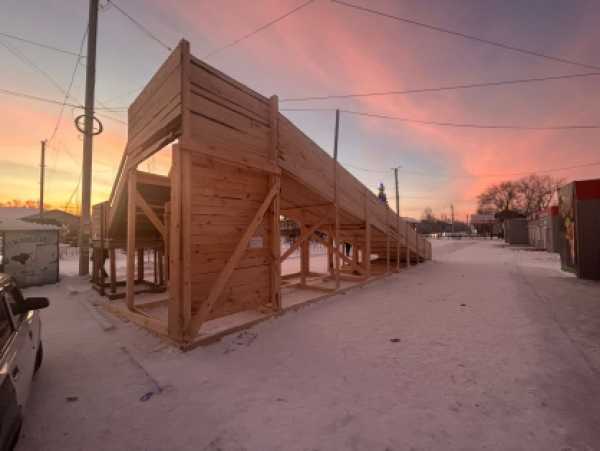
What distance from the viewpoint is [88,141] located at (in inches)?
392

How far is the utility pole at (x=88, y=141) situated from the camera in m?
9.85

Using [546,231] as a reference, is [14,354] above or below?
below

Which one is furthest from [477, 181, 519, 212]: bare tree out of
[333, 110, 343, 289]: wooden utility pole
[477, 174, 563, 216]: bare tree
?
[333, 110, 343, 289]: wooden utility pole

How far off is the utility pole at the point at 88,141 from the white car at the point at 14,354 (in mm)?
8430

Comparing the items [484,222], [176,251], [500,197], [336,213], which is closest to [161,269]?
[176,251]

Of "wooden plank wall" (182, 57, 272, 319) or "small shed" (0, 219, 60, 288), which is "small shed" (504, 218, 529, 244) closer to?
"wooden plank wall" (182, 57, 272, 319)

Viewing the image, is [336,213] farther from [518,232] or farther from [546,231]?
[518,232]

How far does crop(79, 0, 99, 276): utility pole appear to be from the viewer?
388 inches

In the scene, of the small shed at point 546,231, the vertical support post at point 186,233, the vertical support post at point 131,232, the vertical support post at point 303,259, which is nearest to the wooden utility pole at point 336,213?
the vertical support post at point 303,259

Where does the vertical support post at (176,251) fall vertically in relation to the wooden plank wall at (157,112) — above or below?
below

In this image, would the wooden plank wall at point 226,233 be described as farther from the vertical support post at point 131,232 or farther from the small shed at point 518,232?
the small shed at point 518,232

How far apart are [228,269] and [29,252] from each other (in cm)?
836

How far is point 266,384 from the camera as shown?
113 inches

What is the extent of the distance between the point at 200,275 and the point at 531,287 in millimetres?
9070
